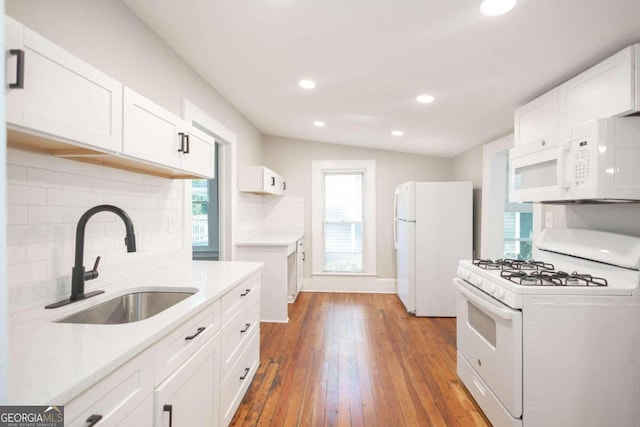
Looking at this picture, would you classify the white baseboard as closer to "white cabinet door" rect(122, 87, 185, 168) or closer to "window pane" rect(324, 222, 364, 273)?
"window pane" rect(324, 222, 364, 273)

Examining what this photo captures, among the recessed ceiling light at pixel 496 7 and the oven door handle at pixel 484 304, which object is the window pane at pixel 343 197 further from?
the recessed ceiling light at pixel 496 7

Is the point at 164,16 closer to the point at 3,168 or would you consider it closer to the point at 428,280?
the point at 3,168

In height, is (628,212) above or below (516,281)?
above

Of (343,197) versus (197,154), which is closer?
(197,154)

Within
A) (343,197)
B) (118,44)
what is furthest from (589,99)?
(343,197)

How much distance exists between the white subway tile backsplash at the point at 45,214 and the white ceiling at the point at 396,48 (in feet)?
4.12

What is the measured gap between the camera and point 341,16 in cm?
158

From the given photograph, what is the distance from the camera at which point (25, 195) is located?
1.18 m

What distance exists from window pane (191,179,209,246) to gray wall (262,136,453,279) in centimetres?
109

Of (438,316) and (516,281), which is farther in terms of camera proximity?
(438,316)

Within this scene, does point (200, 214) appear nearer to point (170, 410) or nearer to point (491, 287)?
point (170, 410)

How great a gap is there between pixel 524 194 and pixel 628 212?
1.69ft

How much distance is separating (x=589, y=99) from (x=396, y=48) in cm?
113

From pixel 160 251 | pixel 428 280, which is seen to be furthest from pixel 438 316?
pixel 160 251
